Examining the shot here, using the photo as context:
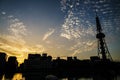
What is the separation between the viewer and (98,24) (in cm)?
12262

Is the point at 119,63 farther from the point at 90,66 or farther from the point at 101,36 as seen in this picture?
the point at 101,36

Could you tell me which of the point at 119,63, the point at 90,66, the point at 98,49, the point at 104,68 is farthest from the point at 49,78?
the point at 90,66

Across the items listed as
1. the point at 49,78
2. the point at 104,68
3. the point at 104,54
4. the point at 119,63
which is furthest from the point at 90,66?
the point at 49,78

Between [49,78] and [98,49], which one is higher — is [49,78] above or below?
below

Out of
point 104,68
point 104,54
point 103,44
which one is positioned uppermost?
point 103,44

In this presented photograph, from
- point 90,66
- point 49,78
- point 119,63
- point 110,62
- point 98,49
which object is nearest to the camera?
point 49,78

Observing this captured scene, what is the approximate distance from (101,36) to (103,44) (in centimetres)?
720

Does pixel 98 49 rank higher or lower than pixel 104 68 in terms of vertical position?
higher

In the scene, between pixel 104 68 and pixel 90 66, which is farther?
pixel 90 66

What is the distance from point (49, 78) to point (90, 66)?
162525 millimetres

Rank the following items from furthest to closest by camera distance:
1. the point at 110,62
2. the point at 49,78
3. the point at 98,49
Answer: the point at 110,62 < the point at 98,49 < the point at 49,78

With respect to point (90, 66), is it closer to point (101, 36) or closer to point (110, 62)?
point (110, 62)

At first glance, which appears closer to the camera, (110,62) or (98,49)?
(98,49)

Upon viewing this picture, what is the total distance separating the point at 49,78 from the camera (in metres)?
44.6
